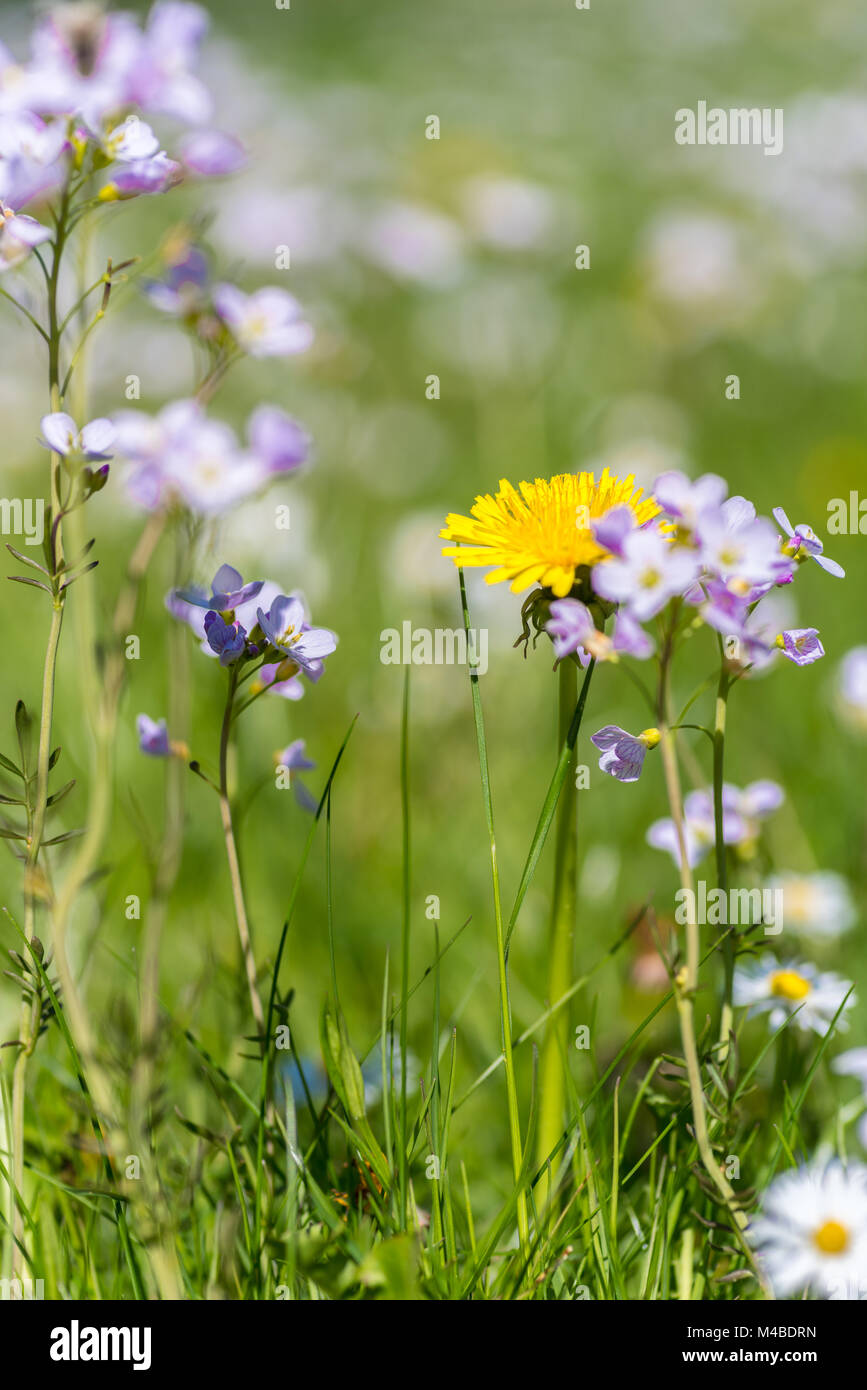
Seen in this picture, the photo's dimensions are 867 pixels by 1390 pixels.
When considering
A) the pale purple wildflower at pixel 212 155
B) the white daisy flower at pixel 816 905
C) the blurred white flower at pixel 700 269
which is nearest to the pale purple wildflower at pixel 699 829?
the white daisy flower at pixel 816 905

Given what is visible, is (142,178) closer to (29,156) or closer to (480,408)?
(29,156)

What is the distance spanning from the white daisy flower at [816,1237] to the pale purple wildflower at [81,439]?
0.79 metres

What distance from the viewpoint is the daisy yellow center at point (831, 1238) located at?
92 cm

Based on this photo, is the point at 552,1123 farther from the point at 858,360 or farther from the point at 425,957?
the point at 858,360

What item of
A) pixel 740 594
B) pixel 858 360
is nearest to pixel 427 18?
pixel 858 360

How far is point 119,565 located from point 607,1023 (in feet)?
5.54

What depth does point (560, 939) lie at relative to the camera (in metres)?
1.00

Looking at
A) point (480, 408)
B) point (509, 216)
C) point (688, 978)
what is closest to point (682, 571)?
point (688, 978)

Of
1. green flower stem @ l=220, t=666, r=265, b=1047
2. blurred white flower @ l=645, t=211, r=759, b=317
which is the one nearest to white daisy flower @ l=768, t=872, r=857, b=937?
green flower stem @ l=220, t=666, r=265, b=1047

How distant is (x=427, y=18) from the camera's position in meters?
6.11

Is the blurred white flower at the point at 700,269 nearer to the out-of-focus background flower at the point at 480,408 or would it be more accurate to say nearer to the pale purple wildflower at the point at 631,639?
the out-of-focus background flower at the point at 480,408

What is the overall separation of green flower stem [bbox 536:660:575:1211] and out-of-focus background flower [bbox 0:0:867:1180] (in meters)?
0.10

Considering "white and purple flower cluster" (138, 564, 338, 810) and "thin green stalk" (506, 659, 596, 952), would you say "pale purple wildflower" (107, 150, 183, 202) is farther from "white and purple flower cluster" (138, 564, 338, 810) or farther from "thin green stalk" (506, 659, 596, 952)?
"thin green stalk" (506, 659, 596, 952)
